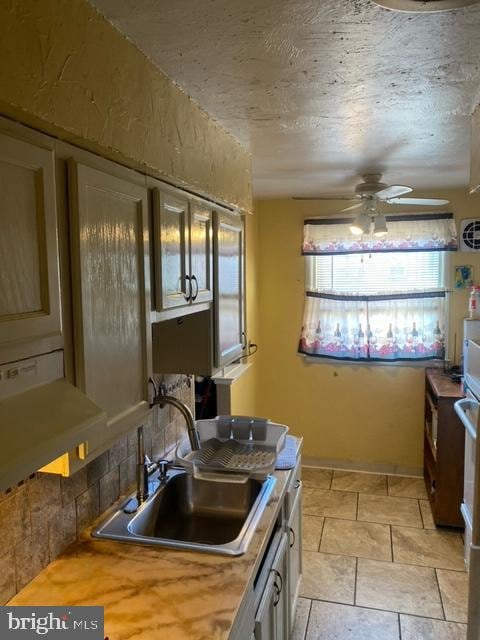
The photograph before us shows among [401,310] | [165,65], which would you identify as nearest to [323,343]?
[401,310]

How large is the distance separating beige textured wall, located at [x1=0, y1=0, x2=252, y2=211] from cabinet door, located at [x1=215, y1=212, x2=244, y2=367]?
15.2 inches

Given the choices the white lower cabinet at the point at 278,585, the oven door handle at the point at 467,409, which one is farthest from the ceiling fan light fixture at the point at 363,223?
the white lower cabinet at the point at 278,585

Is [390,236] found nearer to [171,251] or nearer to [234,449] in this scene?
[234,449]

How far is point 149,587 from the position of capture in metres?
1.47

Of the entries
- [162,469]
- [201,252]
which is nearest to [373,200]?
[201,252]

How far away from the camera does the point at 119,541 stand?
67.7 inches

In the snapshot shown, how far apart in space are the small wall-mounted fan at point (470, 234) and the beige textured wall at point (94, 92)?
2.87 m

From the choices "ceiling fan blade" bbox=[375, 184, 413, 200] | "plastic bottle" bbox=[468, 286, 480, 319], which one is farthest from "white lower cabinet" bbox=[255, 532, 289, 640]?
"plastic bottle" bbox=[468, 286, 480, 319]

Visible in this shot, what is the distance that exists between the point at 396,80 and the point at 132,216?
936 mm

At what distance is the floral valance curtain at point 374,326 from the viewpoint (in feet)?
13.5

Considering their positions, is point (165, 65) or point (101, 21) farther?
point (165, 65)

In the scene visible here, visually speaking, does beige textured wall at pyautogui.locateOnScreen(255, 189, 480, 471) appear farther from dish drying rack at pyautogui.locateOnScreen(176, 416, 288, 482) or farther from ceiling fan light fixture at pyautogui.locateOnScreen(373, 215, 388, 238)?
dish drying rack at pyautogui.locateOnScreen(176, 416, 288, 482)

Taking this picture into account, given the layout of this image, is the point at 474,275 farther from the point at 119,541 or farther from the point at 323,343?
the point at 119,541

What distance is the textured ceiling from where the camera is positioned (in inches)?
45.9
